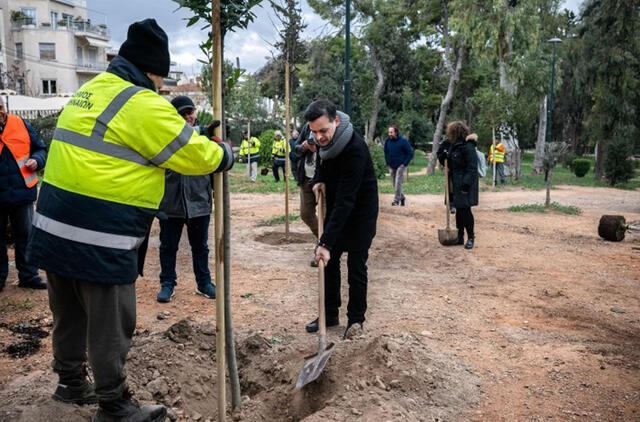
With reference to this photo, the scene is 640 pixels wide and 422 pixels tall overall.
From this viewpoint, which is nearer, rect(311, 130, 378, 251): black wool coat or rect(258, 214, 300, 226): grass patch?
rect(311, 130, 378, 251): black wool coat

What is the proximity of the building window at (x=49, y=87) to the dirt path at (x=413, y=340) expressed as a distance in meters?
47.3

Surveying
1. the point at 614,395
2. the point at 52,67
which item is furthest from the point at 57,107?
the point at 614,395

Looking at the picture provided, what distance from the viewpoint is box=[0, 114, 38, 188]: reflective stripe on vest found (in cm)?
544

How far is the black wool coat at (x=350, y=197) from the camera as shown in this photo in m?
4.18

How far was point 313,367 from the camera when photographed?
357cm

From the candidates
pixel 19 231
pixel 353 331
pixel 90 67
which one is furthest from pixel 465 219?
pixel 90 67

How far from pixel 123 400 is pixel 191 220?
2.73 m

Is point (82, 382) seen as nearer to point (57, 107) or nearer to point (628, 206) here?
point (628, 206)

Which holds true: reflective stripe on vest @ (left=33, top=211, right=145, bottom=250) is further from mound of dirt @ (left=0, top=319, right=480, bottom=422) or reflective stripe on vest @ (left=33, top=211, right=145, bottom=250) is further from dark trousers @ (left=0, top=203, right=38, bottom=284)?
dark trousers @ (left=0, top=203, right=38, bottom=284)

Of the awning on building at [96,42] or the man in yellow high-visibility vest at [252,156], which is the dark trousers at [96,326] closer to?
the man in yellow high-visibility vest at [252,156]

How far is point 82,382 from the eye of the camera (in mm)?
3094

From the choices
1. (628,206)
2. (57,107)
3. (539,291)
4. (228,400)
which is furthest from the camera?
(57,107)

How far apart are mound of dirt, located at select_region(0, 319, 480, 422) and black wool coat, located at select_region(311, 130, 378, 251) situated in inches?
31.2

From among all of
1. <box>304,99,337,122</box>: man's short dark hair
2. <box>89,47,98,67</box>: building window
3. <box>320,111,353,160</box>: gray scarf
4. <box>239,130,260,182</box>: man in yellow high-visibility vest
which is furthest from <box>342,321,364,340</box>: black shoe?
<box>89,47,98,67</box>: building window
